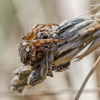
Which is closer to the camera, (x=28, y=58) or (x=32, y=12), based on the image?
(x=28, y=58)

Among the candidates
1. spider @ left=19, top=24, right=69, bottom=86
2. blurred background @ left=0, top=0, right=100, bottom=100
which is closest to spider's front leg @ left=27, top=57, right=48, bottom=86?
spider @ left=19, top=24, right=69, bottom=86

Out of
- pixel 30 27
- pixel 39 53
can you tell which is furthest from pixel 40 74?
pixel 30 27

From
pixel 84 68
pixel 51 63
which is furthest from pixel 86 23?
pixel 84 68

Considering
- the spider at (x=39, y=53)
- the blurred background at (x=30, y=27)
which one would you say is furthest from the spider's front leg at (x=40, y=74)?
the blurred background at (x=30, y=27)

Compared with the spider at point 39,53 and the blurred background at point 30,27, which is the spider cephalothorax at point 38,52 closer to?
the spider at point 39,53

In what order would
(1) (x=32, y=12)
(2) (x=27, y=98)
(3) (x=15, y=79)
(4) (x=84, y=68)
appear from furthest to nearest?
1. (1) (x=32, y=12)
2. (2) (x=27, y=98)
3. (4) (x=84, y=68)
4. (3) (x=15, y=79)

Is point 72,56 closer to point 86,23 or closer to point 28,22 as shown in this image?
point 86,23

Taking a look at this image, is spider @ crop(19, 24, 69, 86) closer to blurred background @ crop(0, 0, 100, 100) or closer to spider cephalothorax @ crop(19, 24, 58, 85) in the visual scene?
spider cephalothorax @ crop(19, 24, 58, 85)
